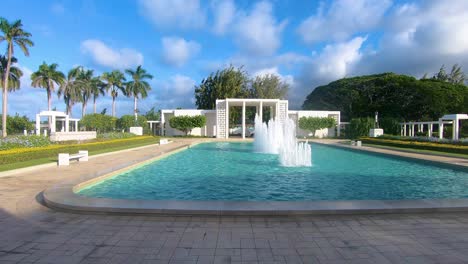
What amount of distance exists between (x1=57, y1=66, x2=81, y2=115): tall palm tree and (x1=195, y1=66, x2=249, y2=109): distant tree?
17.2 m

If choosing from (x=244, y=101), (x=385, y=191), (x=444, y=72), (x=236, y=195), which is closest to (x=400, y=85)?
(x=444, y=72)

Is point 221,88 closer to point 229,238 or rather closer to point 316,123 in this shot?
point 316,123

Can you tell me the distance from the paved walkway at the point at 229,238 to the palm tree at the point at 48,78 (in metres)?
35.5

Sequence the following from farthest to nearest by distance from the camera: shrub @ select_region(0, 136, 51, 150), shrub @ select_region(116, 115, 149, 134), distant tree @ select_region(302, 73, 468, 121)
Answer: shrub @ select_region(116, 115, 149, 134) < distant tree @ select_region(302, 73, 468, 121) < shrub @ select_region(0, 136, 51, 150)

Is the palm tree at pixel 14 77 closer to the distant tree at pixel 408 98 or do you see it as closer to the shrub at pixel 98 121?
the shrub at pixel 98 121

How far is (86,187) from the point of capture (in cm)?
658

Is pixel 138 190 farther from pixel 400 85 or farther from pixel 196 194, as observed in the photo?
pixel 400 85

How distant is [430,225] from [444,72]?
53.8 metres

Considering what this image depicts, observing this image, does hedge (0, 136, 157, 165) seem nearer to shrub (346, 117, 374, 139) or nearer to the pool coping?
the pool coping

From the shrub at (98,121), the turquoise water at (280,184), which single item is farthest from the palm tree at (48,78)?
the turquoise water at (280,184)

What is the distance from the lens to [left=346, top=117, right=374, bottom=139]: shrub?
1184 inches

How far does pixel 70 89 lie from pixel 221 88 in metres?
20.2

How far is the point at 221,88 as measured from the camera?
138 feet

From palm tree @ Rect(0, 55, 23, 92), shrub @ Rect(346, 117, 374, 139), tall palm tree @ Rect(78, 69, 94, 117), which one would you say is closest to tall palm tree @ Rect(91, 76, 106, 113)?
tall palm tree @ Rect(78, 69, 94, 117)
